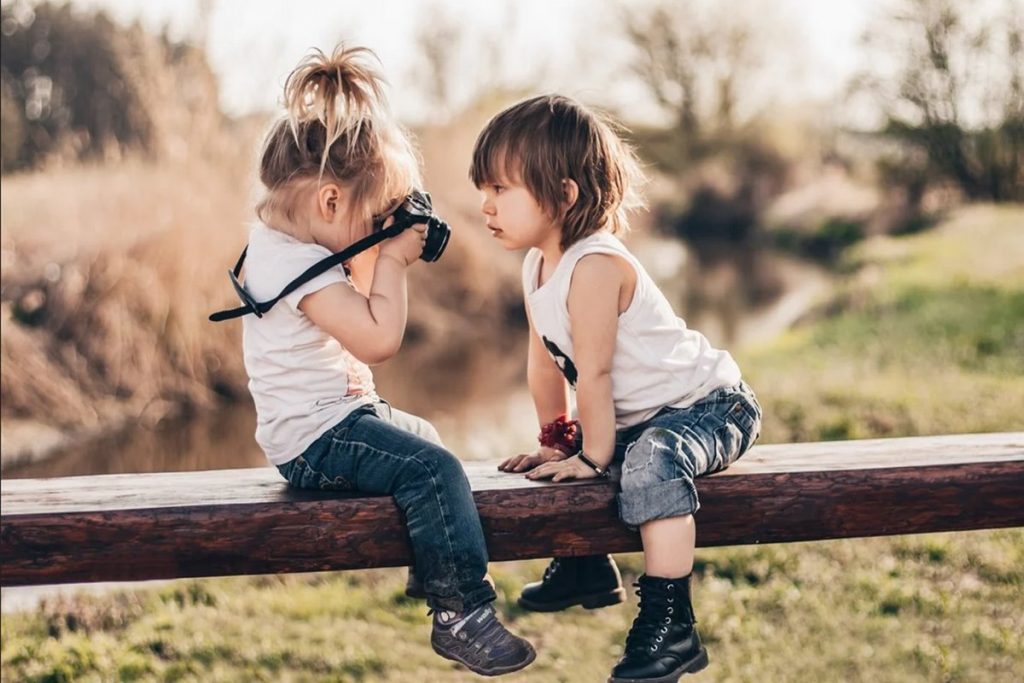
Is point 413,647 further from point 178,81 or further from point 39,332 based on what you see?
point 178,81

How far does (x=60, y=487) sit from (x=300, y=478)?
0.53 m

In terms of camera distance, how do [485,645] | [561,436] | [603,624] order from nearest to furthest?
[485,645]
[561,436]
[603,624]

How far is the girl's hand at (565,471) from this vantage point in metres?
2.49

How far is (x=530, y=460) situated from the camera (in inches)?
103

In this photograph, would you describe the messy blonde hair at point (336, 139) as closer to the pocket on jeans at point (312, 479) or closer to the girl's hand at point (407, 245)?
the girl's hand at point (407, 245)

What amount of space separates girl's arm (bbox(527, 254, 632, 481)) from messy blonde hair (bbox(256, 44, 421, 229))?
49 centimetres

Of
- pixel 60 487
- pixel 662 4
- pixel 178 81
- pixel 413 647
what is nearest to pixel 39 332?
pixel 178 81

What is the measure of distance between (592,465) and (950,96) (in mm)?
23467

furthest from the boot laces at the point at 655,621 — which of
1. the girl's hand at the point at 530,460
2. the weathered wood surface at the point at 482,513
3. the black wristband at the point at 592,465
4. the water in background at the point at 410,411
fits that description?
the water in background at the point at 410,411

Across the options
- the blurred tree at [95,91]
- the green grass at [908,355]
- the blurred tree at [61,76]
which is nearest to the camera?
the green grass at [908,355]

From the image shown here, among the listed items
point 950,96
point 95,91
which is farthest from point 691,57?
point 95,91

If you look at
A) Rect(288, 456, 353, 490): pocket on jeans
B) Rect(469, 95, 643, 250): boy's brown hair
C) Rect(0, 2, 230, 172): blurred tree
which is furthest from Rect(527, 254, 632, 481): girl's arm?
Rect(0, 2, 230, 172): blurred tree

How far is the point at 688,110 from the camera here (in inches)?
1160

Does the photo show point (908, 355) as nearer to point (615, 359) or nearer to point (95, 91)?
point (615, 359)
